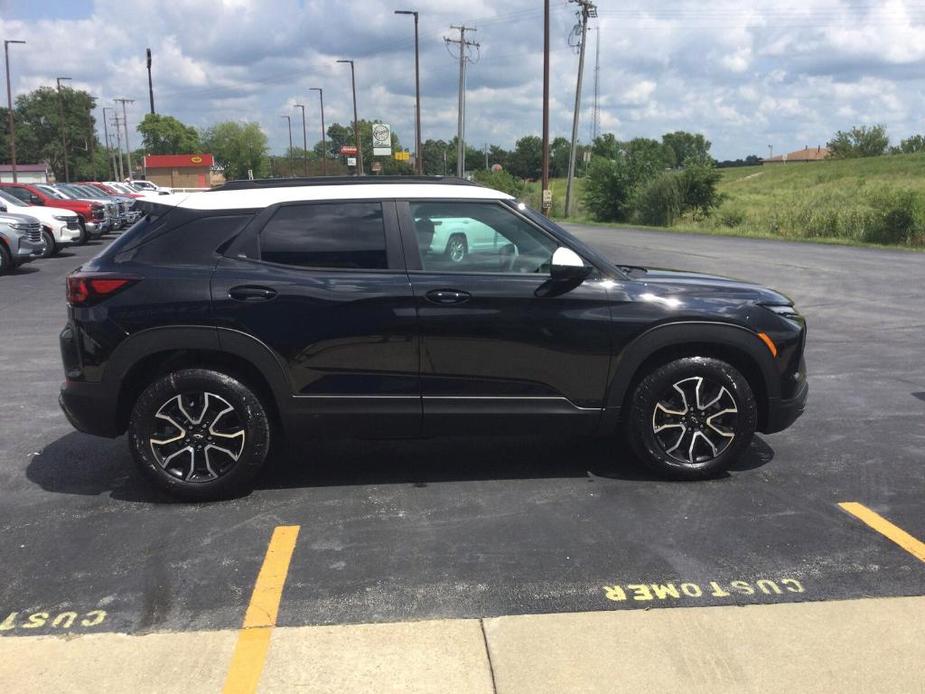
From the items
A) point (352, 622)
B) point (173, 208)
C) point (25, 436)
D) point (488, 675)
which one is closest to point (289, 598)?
point (352, 622)

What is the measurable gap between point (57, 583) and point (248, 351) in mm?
1463

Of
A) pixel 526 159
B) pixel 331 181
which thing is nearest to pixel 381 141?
pixel 331 181

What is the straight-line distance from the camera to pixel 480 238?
15.2ft

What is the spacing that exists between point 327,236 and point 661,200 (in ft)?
123

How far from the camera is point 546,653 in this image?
9.90 ft

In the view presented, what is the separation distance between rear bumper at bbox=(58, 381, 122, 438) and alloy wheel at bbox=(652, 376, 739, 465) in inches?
124

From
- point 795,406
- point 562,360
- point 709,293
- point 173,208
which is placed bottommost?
point 795,406

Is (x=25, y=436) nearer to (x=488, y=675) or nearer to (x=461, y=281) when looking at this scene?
(x=461, y=281)

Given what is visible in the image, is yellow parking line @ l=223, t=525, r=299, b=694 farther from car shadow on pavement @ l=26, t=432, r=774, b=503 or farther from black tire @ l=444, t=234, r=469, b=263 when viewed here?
black tire @ l=444, t=234, r=469, b=263

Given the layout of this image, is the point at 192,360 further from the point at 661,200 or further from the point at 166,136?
the point at 166,136

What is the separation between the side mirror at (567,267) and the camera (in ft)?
14.4

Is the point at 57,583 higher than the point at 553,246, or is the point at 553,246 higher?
the point at 553,246

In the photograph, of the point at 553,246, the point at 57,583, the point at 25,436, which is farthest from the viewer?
the point at 25,436

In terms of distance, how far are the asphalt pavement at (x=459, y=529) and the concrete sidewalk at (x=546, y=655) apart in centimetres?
11
